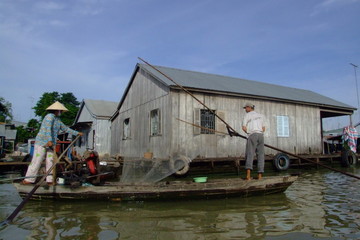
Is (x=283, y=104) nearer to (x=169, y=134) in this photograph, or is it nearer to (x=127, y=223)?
(x=169, y=134)

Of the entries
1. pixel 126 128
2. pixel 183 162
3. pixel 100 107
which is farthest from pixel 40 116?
pixel 183 162

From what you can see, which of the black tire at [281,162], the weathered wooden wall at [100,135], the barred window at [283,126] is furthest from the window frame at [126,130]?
the barred window at [283,126]

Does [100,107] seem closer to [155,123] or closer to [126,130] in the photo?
[126,130]

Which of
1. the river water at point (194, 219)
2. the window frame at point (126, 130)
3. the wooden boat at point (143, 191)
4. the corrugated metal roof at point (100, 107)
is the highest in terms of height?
the corrugated metal roof at point (100, 107)

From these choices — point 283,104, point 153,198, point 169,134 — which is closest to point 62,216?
point 153,198

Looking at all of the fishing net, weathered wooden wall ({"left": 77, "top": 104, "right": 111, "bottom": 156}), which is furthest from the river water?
weathered wooden wall ({"left": 77, "top": 104, "right": 111, "bottom": 156})

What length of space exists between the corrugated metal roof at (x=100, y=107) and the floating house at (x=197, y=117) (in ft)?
14.9

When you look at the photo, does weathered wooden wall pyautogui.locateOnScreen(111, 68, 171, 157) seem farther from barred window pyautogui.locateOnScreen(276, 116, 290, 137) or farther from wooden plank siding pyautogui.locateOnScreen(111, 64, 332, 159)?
barred window pyautogui.locateOnScreen(276, 116, 290, 137)

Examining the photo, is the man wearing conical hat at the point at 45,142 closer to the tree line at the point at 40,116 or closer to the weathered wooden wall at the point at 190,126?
the weathered wooden wall at the point at 190,126

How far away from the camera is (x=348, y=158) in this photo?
14.2 metres

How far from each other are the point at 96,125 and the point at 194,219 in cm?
1655

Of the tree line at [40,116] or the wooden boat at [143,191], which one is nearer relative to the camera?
the wooden boat at [143,191]

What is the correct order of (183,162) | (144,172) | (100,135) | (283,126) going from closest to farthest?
1. (144,172)
2. (183,162)
3. (283,126)
4. (100,135)

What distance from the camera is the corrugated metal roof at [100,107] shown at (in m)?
20.2
